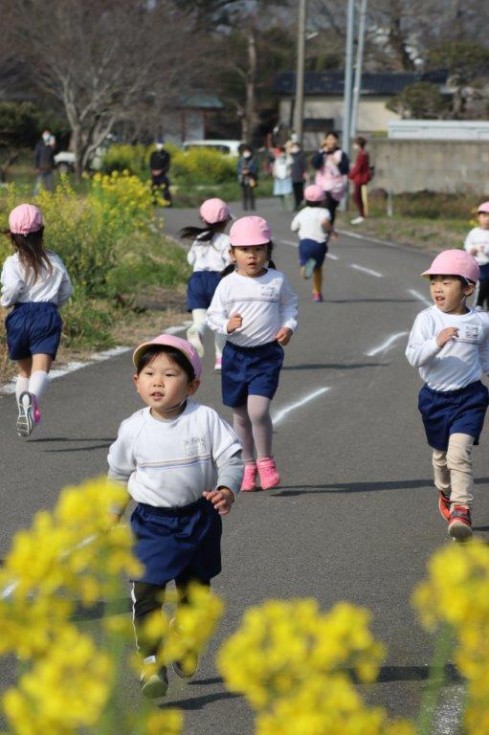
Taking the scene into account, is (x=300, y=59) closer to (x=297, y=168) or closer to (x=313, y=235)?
(x=297, y=168)

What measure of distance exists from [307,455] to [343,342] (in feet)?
18.9

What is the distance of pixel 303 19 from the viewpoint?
43.5 meters

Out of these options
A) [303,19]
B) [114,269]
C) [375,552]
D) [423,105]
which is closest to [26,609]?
[375,552]

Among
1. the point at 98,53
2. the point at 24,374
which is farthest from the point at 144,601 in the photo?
the point at 98,53

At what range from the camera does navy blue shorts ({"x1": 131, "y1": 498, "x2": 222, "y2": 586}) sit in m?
4.82

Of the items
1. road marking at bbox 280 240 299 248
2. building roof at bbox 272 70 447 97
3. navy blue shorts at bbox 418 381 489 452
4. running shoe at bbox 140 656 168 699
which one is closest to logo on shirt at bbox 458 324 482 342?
navy blue shorts at bbox 418 381 489 452

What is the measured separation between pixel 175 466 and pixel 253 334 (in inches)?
130

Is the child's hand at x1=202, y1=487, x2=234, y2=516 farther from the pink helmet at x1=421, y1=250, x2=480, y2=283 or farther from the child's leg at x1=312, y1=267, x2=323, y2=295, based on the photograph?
the child's leg at x1=312, y1=267, x2=323, y2=295

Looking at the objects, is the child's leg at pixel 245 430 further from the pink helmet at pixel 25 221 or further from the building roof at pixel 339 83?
the building roof at pixel 339 83

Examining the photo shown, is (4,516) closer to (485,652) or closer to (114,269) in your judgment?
(485,652)

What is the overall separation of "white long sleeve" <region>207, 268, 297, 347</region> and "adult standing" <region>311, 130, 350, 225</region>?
700 inches

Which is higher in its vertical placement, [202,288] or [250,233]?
[250,233]

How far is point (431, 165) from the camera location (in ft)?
123

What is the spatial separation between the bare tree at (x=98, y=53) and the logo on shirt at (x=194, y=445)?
42716mm
